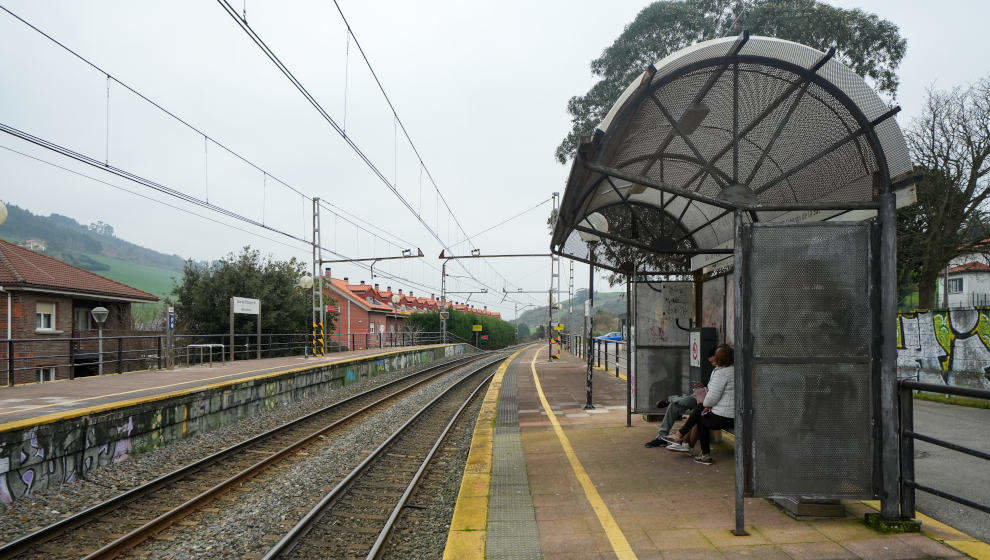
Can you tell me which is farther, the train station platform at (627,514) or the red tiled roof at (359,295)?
the red tiled roof at (359,295)

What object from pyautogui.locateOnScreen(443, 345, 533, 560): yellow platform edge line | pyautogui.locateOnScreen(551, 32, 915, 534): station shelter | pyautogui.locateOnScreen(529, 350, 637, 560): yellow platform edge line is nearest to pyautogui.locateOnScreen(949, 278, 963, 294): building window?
pyautogui.locateOnScreen(551, 32, 915, 534): station shelter

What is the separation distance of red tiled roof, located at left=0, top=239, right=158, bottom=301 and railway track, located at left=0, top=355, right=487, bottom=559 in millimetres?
14435

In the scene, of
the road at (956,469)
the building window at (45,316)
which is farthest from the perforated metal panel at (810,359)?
the building window at (45,316)

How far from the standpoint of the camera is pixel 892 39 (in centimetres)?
1678

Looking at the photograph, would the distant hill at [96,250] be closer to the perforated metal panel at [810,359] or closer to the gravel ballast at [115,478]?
the gravel ballast at [115,478]

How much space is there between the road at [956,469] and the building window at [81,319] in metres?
25.1

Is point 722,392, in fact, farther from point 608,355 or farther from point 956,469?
point 608,355

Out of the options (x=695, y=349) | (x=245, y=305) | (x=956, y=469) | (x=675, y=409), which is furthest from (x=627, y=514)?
(x=245, y=305)

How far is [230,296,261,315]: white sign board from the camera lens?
19031 millimetres

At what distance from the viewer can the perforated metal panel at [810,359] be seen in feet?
12.8

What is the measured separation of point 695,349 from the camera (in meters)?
7.04

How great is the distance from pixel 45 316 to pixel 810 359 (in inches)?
933

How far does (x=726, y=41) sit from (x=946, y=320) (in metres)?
10.6

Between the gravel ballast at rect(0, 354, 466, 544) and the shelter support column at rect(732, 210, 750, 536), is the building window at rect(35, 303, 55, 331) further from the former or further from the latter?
the shelter support column at rect(732, 210, 750, 536)
